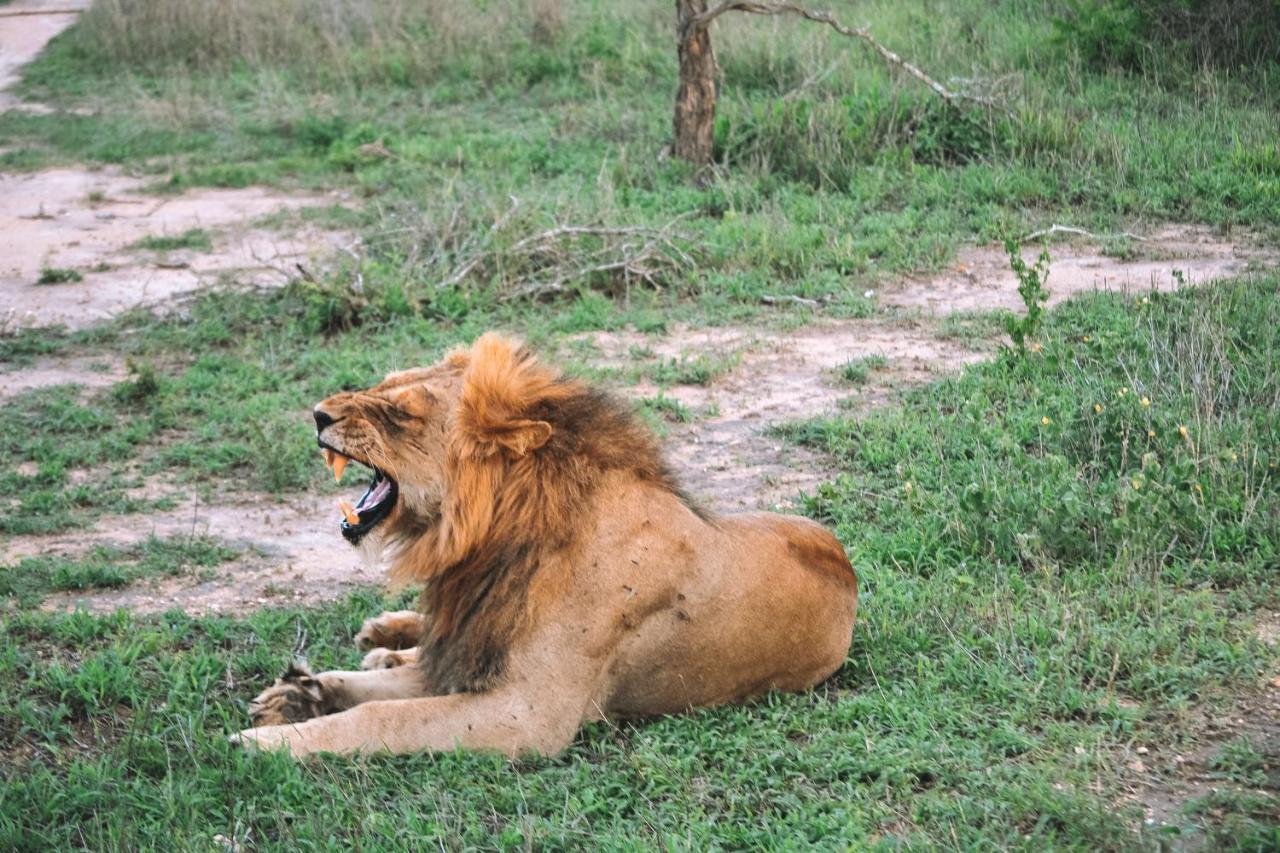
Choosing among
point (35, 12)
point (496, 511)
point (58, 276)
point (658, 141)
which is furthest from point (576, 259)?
point (35, 12)

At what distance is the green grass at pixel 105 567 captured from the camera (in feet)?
15.7

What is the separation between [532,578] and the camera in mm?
3641

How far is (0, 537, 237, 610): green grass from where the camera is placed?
4.79 m

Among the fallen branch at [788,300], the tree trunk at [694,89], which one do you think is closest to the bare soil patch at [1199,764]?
the fallen branch at [788,300]

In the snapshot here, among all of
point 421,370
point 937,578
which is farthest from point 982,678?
point 421,370

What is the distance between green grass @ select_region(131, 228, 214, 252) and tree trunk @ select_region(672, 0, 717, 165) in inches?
132

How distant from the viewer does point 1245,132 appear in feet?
30.1

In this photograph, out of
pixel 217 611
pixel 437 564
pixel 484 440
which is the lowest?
pixel 217 611

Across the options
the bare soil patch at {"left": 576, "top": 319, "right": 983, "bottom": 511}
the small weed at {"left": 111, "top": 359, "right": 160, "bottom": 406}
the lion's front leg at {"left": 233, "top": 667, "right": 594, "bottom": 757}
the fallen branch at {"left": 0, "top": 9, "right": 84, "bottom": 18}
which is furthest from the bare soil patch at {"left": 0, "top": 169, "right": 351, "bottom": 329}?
the fallen branch at {"left": 0, "top": 9, "right": 84, "bottom": 18}

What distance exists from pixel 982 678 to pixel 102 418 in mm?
4406

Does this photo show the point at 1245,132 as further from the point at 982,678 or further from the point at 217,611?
the point at 217,611

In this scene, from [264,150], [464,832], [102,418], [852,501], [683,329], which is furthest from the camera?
[264,150]

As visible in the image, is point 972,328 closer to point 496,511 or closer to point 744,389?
point 744,389

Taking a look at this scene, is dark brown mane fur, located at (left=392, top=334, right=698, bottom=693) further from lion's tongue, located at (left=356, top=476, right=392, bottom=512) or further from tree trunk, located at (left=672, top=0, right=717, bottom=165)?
tree trunk, located at (left=672, top=0, right=717, bottom=165)
